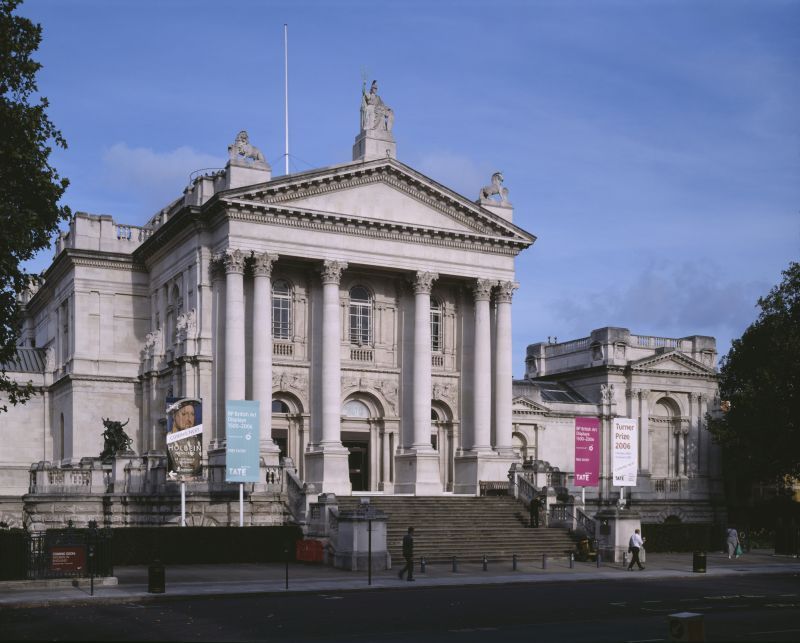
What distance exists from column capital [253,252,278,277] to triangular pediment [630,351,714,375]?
3291 cm

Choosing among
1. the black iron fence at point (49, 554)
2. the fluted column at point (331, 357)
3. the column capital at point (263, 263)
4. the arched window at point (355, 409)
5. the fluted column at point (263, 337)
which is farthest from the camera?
the arched window at point (355, 409)

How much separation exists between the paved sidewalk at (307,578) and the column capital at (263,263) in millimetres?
14363

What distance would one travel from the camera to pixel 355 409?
55.9 metres

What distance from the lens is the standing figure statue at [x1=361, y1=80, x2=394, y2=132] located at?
5562 cm

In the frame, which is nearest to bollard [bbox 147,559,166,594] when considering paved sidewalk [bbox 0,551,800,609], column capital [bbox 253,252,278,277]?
paved sidewalk [bbox 0,551,800,609]

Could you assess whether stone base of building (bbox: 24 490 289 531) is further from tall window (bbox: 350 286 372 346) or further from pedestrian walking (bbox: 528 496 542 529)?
tall window (bbox: 350 286 372 346)

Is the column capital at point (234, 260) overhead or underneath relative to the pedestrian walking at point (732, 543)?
overhead

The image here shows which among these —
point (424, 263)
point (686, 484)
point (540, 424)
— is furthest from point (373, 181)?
point (686, 484)

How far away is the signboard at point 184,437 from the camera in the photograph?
4306cm

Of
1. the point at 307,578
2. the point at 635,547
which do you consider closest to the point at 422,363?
the point at 635,547

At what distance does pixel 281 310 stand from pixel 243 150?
7618mm

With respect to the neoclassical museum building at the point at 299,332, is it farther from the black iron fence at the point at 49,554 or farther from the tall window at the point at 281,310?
the black iron fence at the point at 49,554

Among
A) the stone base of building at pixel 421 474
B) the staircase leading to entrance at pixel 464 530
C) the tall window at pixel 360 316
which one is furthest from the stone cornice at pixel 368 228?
the staircase leading to entrance at pixel 464 530

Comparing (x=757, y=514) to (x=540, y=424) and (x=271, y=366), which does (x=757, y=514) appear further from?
(x=271, y=366)
